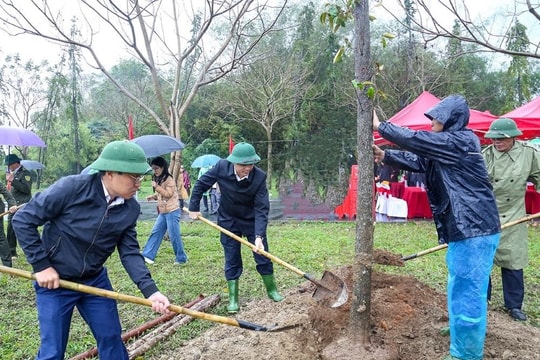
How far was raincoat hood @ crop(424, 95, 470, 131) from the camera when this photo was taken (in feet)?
10.5

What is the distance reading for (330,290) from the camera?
4266 millimetres

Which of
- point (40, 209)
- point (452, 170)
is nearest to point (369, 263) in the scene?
point (452, 170)

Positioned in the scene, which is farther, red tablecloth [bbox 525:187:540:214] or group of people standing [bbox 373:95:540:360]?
red tablecloth [bbox 525:187:540:214]

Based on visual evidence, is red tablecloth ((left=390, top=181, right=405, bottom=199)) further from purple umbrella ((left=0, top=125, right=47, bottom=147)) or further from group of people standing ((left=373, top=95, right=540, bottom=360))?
group of people standing ((left=373, top=95, right=540, bottom=360))

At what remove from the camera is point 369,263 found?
11.2 ft

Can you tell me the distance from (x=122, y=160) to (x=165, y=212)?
14.5ft

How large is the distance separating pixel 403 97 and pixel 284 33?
22.9 feet


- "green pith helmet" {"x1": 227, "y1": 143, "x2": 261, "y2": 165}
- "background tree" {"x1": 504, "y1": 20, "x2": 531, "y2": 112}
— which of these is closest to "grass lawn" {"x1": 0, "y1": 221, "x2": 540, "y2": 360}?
"green pith helmet" {"x1": 227, "y1": 143, "x2": 261, "y2": 165}

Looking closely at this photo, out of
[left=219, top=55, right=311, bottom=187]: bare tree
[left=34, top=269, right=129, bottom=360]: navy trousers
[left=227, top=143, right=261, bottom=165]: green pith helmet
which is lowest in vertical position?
[left=34, top=269, right=129, bottom=360]: navy trousers

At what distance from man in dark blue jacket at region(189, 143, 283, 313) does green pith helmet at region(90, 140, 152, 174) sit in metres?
1.96

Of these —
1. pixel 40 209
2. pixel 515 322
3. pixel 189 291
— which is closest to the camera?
pixel 40 209

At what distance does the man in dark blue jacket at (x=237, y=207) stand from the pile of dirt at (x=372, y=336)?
19.1 inches

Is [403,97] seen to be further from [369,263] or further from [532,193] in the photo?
[369,263]

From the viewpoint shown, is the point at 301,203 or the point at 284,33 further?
the point at 284,33
